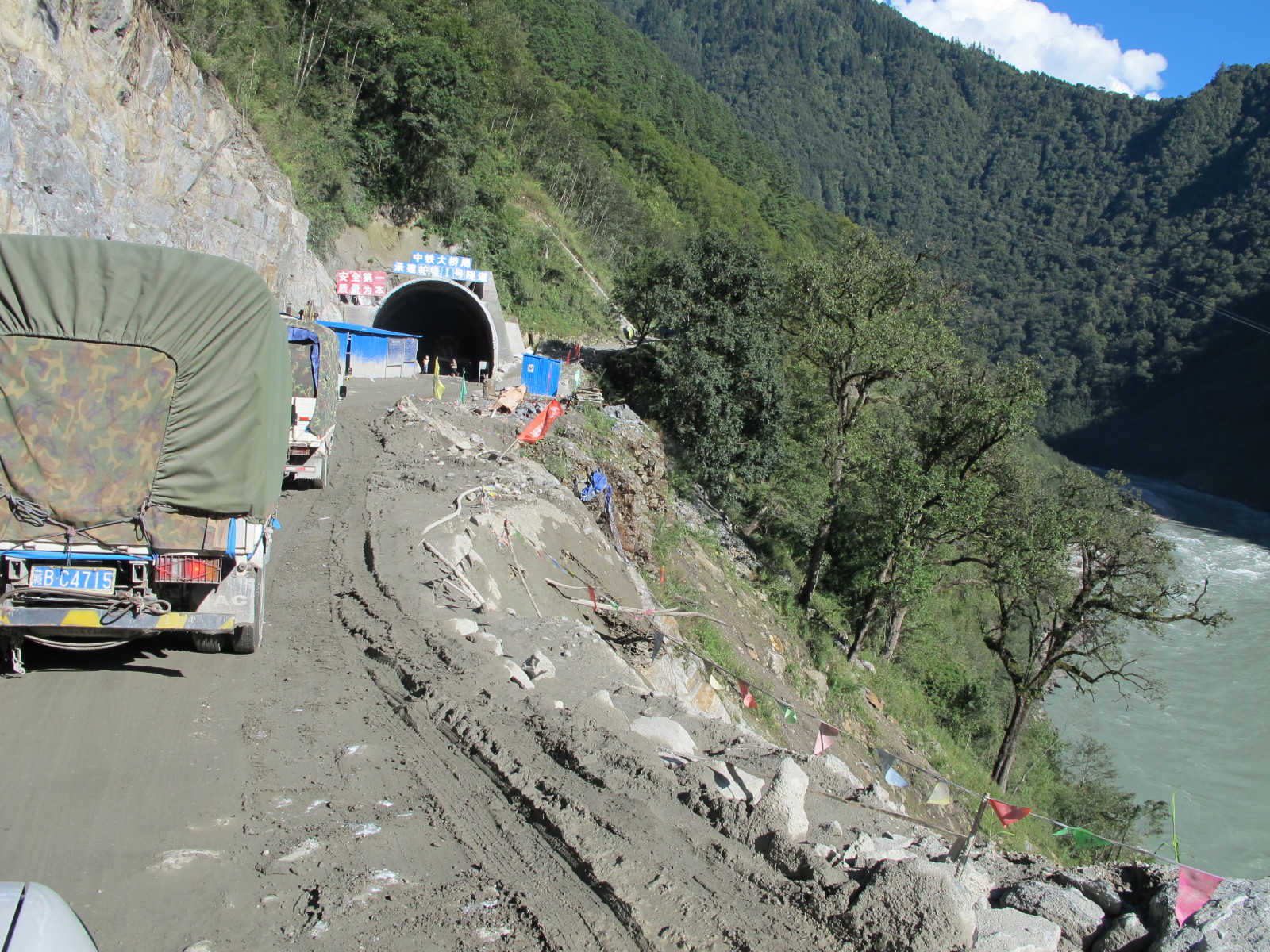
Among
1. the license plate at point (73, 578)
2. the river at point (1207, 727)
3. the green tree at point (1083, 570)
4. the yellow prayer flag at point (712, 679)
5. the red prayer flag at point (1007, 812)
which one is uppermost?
the license plate at point (73, 578)

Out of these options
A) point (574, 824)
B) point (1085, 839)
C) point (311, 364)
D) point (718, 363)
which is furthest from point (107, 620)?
point (718, 363)

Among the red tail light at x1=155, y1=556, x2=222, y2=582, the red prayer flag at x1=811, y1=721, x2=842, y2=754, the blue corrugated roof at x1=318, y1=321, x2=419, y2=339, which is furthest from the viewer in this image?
the blue corrugated roof at x1=318, y1=321, x2=419, y2=339

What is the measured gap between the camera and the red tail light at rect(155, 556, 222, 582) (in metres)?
6.26

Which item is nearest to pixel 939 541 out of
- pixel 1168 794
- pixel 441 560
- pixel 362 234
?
pixel 1168 794

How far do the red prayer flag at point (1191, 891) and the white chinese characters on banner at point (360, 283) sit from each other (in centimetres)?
4038

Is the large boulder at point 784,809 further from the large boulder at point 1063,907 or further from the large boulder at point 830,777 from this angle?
the large boulder at point 1063,907

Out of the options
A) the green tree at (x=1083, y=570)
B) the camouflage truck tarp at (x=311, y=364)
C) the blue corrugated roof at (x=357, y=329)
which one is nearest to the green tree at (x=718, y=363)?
the green tree at (x=1083, y=570)

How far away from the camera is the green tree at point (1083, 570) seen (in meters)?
20.0

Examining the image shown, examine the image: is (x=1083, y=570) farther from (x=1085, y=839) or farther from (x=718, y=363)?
(x=1085, y=839)

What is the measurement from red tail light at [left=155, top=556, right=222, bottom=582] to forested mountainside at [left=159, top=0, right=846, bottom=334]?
29423mm

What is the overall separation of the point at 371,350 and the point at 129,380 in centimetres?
2943

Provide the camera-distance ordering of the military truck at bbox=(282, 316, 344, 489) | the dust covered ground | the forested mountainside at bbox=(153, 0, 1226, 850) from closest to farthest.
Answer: the dust covered ground < the military truck at bbox=(282, 316, 344, 489) < the forested mountainside at bbox=(153, 0, 1226, 850)

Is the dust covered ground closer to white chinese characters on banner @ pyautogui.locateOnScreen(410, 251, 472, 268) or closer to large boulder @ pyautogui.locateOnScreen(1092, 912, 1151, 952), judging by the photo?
large boulder @ pyautogui.locateOnScreen(1092, 912, 1151, 952)

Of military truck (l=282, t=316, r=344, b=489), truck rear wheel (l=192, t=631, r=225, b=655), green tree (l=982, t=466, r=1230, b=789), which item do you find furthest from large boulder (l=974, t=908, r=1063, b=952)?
green tree (l=982, t=466, r=1230, b=789)
